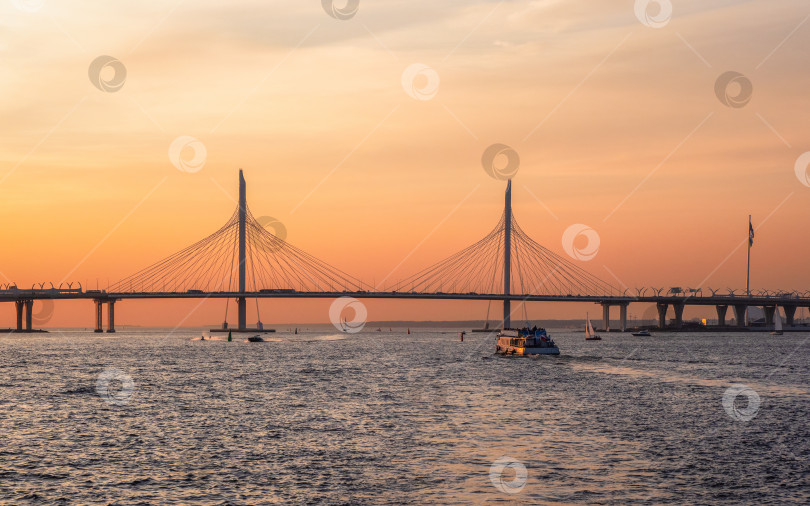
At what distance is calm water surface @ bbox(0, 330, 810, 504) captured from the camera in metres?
31.0

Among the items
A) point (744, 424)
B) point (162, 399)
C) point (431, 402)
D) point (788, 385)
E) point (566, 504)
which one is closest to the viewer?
point (566, 504)

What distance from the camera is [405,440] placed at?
42062 millimetres

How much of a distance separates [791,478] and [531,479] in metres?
9.86

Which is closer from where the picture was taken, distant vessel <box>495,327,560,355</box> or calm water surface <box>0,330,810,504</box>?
calm water surface <box>0,330,810,504</box>

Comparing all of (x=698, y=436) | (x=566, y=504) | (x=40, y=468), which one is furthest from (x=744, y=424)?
(x=40, y=468)

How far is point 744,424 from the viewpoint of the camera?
1922 inches

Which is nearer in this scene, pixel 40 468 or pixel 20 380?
pixel 40 468

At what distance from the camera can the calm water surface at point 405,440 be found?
31.0m

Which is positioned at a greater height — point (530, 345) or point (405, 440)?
point (530, 345)

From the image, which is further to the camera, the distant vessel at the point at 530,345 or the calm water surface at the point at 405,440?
the distant vessel at the point at 530,345

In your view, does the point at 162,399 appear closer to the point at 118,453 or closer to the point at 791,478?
the point at 118,453

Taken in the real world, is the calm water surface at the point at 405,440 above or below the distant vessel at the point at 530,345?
below

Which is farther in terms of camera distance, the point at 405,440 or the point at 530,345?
the point at 530,345

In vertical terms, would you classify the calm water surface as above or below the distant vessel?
below
